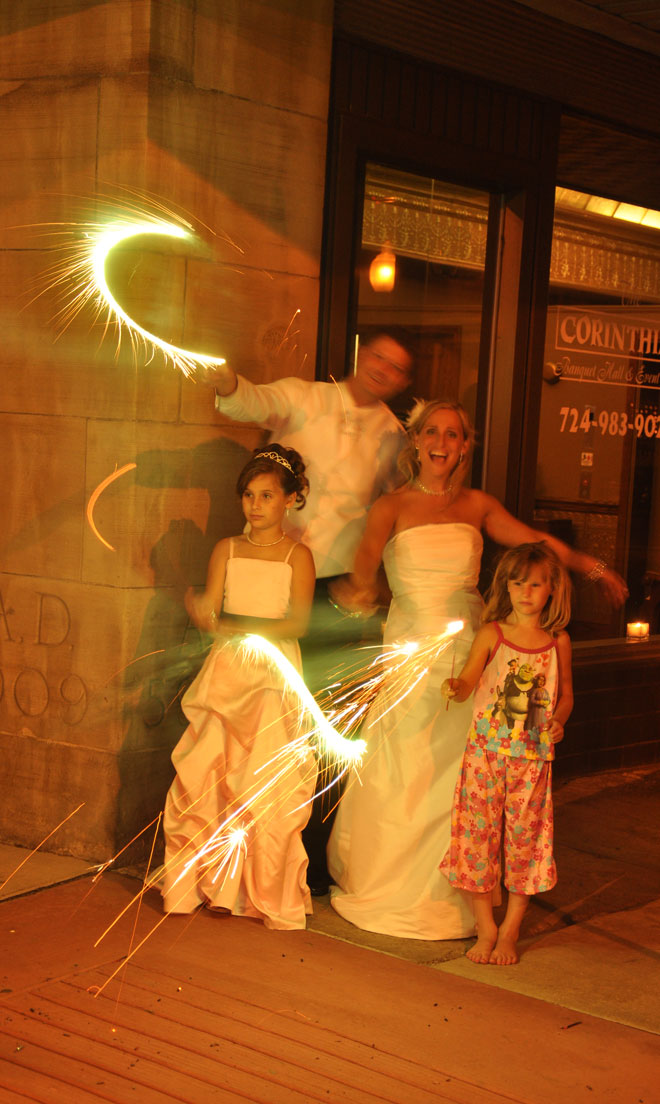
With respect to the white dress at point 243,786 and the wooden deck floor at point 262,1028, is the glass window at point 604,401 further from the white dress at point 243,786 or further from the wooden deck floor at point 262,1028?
the wooden deck floor at point 262,1028

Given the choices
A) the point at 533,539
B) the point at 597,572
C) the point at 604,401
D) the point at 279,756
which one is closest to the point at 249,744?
the point at 279,756

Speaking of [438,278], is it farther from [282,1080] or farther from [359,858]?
[282,1080]

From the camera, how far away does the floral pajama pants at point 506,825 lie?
180 inches

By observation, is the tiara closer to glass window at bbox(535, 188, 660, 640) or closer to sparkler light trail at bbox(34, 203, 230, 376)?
sparkler light trail at bbox(34, 203, 230, 376)

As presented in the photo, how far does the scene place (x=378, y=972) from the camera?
14.3ft

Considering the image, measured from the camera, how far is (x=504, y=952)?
456 centimetres

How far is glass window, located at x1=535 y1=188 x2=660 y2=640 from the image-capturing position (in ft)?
24.3

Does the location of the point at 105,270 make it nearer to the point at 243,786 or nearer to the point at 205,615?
the point at 205,615

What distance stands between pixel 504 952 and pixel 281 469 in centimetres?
196

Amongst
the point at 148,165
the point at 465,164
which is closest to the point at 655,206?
the point at 465,164

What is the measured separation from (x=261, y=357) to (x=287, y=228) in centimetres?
59

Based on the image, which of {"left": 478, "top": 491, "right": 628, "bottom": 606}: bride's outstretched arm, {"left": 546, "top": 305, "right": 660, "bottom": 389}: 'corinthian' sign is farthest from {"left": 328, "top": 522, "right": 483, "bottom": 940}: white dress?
{"left": 546, "top": 305, "right": 660, "bottom": 389}: 'corinthian' sign

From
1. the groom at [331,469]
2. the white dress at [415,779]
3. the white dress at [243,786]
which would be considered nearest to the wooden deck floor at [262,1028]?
the white dress at [243,786]

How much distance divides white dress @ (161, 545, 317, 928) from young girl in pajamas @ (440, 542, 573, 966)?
24.3 inches
